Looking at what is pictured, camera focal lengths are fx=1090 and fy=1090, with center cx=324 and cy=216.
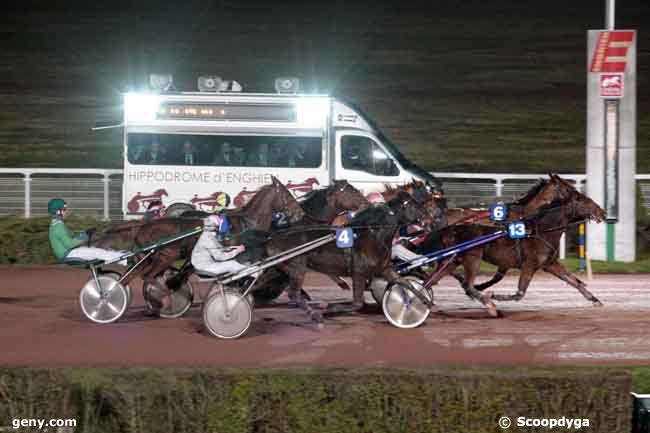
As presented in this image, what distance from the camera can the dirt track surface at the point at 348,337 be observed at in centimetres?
897

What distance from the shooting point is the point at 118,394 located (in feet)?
19.8

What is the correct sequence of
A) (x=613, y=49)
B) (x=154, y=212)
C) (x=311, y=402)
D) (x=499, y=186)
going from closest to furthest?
(x=311, y=402)
(x=154, y=212)
(x=613, y=49)
(x=499, y=186)

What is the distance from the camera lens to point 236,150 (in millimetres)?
17750

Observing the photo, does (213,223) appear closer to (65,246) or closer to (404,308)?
(65,246)

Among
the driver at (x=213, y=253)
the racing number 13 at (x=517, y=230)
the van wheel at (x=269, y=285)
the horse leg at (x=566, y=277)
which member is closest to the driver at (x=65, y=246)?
the driver at (x=213, y=253)

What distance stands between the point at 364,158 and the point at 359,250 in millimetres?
7344

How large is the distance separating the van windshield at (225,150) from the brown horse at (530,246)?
6.60 metres

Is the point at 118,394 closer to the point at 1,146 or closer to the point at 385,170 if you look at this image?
the point at 385,170

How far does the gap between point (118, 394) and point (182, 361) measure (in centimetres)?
278

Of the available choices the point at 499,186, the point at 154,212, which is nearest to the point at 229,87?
the point at 499,186

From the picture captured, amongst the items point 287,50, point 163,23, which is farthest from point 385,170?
point 163,23

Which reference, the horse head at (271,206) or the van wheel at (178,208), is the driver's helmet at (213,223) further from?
the van wheel at (178,208)

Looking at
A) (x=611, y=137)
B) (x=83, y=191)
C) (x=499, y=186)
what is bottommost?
(x=83, y=191)

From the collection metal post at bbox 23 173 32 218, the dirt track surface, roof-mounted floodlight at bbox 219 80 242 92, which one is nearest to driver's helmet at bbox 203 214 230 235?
the dirt track surface
